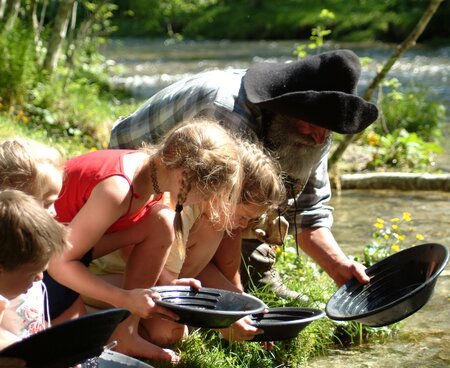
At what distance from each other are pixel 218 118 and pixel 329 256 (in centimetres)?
76

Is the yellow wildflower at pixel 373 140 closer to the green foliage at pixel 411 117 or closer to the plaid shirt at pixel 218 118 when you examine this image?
the green foliage at pixel 411 117

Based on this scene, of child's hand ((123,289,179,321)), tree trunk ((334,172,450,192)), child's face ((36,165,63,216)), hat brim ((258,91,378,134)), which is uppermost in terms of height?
hat brim ((258,91,378,134))

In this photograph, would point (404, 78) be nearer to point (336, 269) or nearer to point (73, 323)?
point (336, 269)

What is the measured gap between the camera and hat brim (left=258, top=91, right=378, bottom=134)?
3.27 meters

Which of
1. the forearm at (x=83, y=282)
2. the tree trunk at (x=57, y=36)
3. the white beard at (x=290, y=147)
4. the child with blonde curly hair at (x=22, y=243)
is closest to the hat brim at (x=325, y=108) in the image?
the white beard at (x=290, y=147)

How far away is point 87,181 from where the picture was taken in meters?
3.10

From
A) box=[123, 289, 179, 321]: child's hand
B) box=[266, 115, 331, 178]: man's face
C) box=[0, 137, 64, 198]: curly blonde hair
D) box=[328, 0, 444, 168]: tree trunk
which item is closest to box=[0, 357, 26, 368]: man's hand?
box=[123, 289, 179, 321]: child's hand

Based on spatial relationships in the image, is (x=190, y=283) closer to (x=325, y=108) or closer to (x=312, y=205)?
(x=325, y=108)

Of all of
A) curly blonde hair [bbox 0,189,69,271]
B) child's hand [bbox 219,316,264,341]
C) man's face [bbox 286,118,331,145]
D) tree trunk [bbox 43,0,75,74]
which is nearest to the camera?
curly blonde hair [bbox 0,189,69,271]

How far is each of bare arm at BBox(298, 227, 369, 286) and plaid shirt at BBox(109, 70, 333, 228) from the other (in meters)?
0.06

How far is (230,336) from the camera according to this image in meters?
3.23

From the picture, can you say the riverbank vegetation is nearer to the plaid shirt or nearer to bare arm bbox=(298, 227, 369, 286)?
bare arm bbox=(298, 227, 369, 286)

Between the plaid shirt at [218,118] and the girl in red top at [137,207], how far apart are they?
373 millimetres

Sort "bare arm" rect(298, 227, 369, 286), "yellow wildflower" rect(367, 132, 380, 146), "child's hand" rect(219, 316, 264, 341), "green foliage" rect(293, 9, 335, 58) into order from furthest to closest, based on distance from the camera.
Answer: "yellow wildflower" rect(367, 132, 380, 146)
"green foliage" rect(293, 9, 335, 58)
"bare arm" rect(298, 227, 369, 286)
"child's hand" rect(219, 316, 264, 341)
